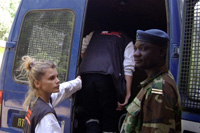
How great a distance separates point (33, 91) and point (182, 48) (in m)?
1.16

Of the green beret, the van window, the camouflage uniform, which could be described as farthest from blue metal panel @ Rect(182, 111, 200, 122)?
the van window

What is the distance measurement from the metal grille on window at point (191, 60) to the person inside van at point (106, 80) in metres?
0.88

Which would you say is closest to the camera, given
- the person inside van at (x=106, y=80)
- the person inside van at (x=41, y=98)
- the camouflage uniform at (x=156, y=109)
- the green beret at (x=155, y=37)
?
the camouflage uniform at (x=156, y=109)

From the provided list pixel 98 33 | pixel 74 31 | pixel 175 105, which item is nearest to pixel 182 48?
pixel 175 105

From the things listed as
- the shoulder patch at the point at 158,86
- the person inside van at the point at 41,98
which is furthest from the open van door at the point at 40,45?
the shoulder patch at the point at 158,86

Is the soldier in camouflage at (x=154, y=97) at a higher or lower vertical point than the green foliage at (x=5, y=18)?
lower

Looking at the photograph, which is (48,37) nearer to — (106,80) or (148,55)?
(106,80)

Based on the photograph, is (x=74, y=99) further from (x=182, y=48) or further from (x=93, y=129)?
(x=182, y=48)

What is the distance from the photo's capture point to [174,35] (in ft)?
6.38

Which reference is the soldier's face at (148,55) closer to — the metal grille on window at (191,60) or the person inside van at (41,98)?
the metal grille on window at (191,60)

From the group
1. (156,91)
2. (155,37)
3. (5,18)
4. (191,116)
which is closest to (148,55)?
(155,37)

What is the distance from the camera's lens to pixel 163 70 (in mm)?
1449

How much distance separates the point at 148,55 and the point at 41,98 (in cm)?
87

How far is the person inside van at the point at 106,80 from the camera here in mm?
2521
